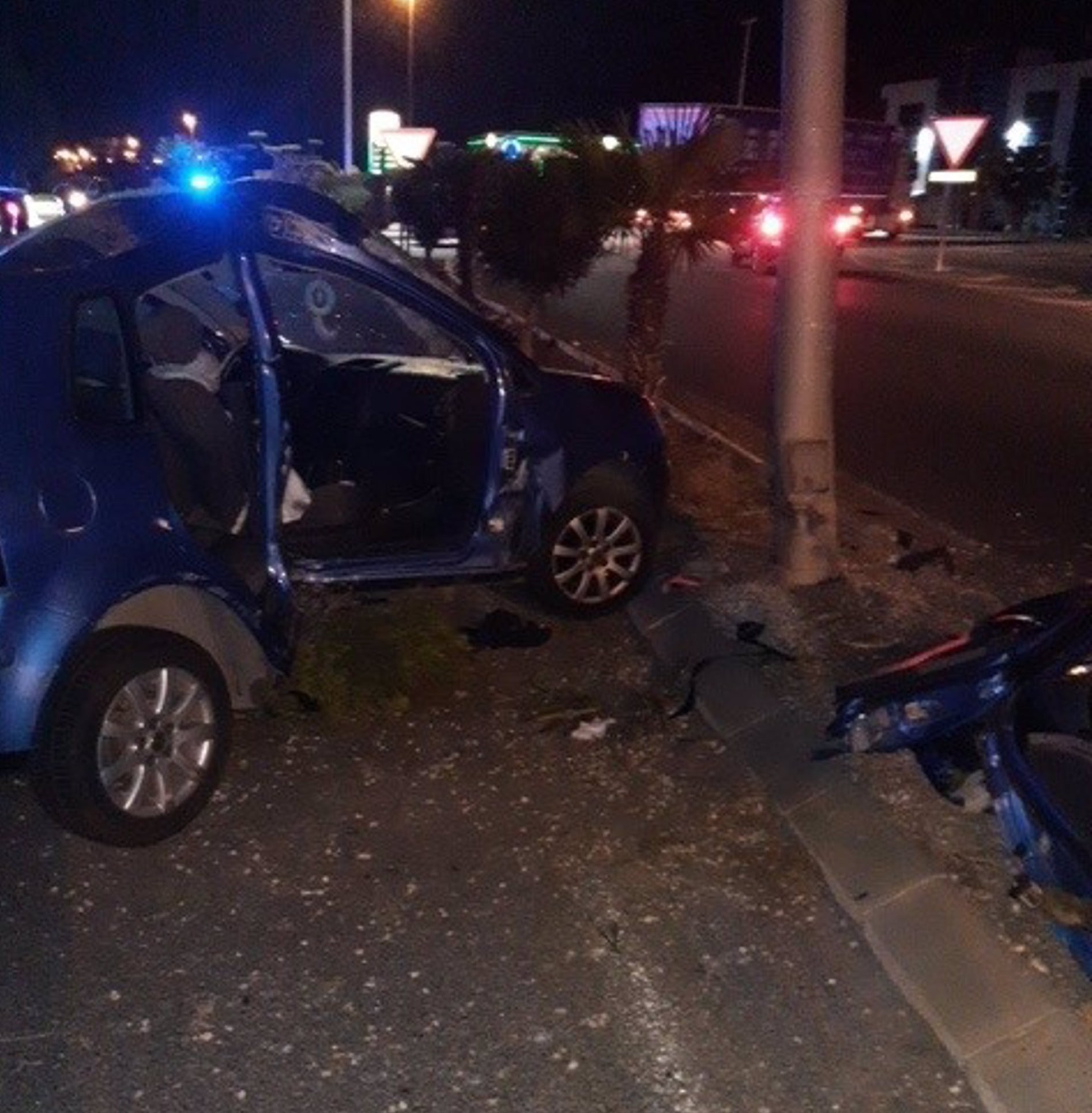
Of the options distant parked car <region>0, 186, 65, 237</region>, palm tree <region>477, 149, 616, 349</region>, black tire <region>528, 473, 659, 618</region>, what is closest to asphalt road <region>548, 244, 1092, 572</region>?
palm tree <region>477, 149, 616, 349</region>

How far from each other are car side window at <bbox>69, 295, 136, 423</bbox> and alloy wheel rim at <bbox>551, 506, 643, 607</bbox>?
7.74 feet

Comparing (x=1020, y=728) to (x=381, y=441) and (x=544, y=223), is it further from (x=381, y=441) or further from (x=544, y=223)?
(x=544, y=223)

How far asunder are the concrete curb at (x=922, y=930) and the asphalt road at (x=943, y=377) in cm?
316

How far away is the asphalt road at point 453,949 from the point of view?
11.5 feet

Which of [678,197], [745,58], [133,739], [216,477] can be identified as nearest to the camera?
[133,739]

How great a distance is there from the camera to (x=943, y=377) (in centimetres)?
1467

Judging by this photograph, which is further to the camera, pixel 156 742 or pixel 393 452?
pixel 393 452

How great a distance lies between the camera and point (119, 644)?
14.6 feet

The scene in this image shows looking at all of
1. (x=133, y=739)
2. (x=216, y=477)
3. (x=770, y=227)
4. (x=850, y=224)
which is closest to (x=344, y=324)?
(x=216, y=477)

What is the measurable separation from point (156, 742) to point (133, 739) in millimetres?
87

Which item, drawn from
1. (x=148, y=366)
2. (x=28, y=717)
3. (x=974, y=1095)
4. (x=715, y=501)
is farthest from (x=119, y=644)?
(x=715, y=501)

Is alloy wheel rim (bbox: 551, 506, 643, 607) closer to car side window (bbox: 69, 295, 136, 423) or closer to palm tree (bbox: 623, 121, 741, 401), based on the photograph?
car side window (bbox: 69, 295, 136, 423)

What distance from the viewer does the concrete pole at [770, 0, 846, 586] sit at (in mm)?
6496

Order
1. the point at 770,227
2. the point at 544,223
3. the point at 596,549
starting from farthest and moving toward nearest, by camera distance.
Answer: the point at 770,227 < the point at 544,223 < the point at 596,549
